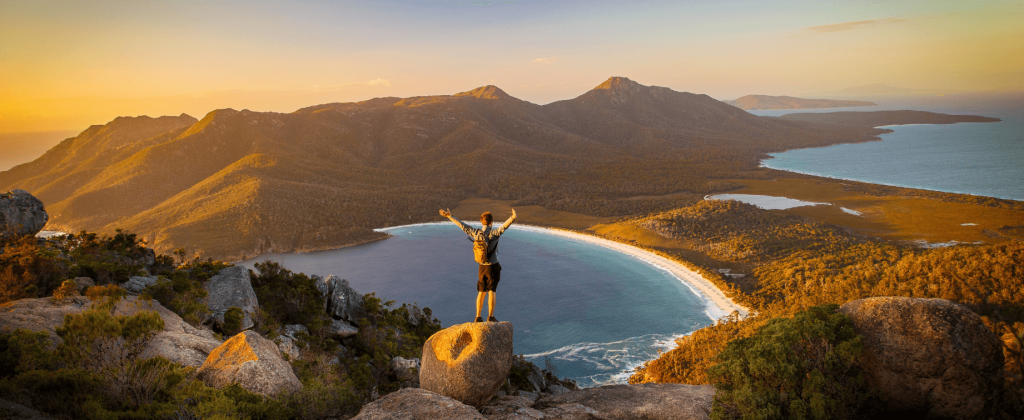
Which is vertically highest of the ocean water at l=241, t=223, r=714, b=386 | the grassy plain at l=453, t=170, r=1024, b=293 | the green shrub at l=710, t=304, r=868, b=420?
the green shrub at l=710, t=304, r=868, b=420

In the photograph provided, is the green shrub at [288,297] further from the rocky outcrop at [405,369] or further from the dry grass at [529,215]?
the dry grass at [529,215]

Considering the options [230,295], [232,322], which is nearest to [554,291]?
[230,295]

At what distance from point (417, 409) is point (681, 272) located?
259ft

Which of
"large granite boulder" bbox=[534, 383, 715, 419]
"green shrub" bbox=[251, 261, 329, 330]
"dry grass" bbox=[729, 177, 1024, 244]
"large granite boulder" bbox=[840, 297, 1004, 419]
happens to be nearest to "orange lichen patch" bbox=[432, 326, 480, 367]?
"large granite boulder" bbox=[534, 383, 715, 419]

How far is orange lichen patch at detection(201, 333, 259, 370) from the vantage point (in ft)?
44.9

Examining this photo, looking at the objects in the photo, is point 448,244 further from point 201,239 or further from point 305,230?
point 201,239

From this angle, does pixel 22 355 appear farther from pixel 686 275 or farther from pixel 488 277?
pixel 686 275

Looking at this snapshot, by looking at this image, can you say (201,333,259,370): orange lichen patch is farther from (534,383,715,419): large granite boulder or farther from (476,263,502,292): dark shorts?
(534,383,715,419): large granite boulder

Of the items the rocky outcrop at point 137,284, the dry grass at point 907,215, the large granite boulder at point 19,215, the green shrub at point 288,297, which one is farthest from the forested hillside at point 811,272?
the large granite boulder at point 19,215

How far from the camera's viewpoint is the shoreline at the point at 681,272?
65.9 m

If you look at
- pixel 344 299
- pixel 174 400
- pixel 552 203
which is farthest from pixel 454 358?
pixel 552 203

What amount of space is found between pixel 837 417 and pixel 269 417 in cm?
1739

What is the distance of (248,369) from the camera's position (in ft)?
44.0

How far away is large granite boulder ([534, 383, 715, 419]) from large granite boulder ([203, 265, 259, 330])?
57.3ft
